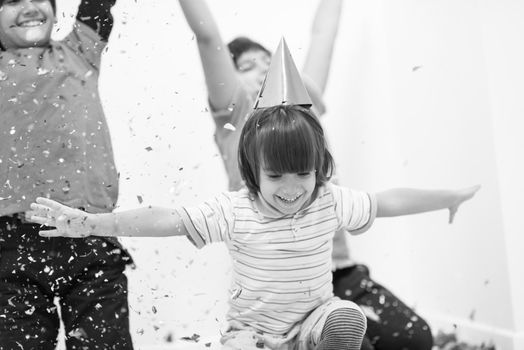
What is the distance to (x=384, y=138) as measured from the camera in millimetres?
1483

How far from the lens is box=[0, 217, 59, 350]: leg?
1006 mm

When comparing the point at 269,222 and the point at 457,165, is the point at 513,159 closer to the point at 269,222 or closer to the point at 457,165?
the point at 457,165

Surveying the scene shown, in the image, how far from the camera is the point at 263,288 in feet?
3.34

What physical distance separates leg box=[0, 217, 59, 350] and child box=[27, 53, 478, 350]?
0.19 meters

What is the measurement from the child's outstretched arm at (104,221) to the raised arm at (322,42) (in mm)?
494

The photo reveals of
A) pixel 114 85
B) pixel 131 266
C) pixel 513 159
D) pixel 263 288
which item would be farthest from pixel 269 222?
pixel 513 159

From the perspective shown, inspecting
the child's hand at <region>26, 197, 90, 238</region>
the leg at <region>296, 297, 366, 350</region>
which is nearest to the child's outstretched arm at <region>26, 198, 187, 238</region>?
the child's hand at <region>26, 197, 90, 238</region>

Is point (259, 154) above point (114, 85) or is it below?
below

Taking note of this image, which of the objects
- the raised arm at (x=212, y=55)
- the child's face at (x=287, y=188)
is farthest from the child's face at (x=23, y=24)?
the child's face at (x=287, y=188)

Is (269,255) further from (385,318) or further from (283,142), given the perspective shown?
(385,318)

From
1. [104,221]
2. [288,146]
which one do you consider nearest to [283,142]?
[288,146]

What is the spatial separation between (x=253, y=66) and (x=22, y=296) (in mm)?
603

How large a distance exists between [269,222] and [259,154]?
11 centimetres

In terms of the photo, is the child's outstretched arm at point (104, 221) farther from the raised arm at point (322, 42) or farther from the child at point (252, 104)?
the raised arm at point (322, 42)
